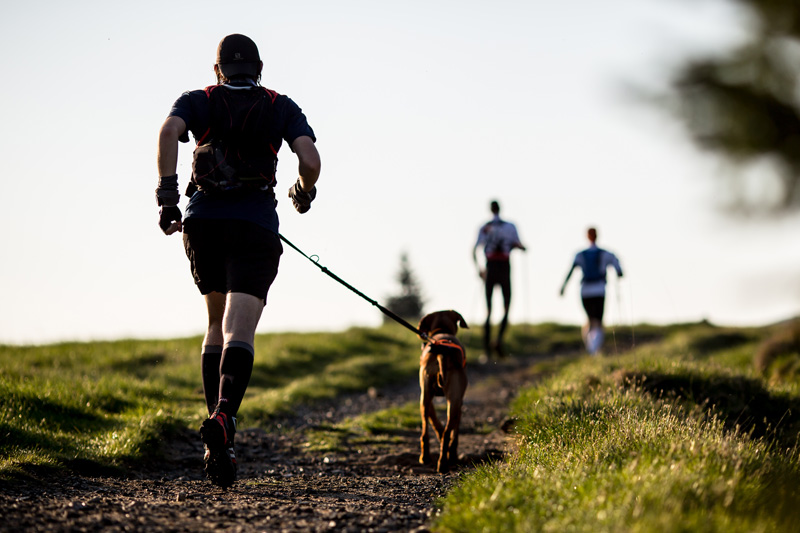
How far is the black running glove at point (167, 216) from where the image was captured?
4598 mm

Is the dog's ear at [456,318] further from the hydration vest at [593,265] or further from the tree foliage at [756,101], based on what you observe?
the hydration vest at [593,265]

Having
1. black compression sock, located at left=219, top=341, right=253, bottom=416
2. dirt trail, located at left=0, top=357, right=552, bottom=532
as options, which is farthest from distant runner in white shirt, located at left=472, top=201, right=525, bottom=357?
black compression sock, located at left=219, top=341, right=253, bottom=416

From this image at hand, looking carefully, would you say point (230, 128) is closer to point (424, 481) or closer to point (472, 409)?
point (424, 481)

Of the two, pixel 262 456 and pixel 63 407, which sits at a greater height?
pixel 63 407

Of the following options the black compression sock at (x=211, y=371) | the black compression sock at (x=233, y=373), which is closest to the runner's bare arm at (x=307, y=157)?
the black compression sock at (x=233, y=373)

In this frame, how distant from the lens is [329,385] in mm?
12094

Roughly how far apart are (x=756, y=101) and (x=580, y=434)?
232 centimetres

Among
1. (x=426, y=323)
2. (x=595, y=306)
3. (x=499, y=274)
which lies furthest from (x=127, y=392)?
(x=595, y=306)

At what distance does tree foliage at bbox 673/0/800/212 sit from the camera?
395 centimetres

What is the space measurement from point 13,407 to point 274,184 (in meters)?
3.34

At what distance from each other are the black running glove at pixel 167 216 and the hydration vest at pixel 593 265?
9.88 m

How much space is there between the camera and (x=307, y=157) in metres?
4.78

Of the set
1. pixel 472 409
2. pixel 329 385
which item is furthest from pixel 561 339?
pixel 472 409

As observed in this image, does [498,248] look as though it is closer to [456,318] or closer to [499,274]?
[499,274]
